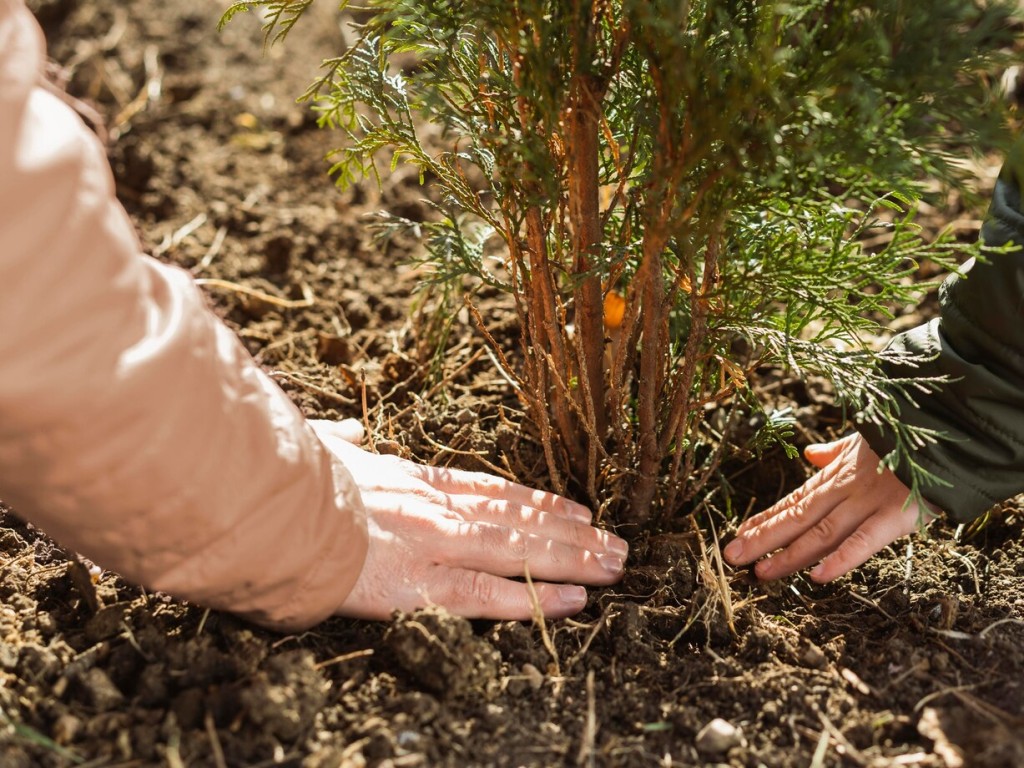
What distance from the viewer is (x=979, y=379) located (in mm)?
1812

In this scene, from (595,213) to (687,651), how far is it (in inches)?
35.2

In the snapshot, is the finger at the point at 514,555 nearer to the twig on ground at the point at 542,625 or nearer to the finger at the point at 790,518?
the twig on ground at the point at 542,625

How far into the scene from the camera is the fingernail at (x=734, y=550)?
211 centimetres

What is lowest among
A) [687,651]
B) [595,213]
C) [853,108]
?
[687,651]

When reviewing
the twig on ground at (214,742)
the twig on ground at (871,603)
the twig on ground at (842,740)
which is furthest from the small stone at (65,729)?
the twig on ground at (871,603)

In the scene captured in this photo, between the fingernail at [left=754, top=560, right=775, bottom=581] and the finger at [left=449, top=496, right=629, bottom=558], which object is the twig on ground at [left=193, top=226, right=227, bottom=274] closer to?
the finger at [left=449, top=496, right=629, bottom=558]

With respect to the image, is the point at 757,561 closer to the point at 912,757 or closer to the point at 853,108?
the point at 912,757

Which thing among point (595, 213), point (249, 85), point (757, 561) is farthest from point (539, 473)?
point (249, 85)

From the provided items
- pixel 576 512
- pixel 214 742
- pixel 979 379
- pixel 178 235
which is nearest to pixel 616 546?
pixel 576 512

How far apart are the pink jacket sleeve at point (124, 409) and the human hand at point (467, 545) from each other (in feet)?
0.60

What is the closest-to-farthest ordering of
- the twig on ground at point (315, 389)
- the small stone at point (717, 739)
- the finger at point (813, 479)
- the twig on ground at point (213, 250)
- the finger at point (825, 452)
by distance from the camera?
the small stone at point (717, 739) → the finger at point (813, 479) → the finger at point (825, 452) → the twig on ground at point (315, 389) → the twig on ground at point (213, 250)

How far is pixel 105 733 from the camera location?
1.59 metres

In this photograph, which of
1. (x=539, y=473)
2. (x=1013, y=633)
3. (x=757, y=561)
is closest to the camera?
(x=1013, y=633)

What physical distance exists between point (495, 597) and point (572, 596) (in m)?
0.17
